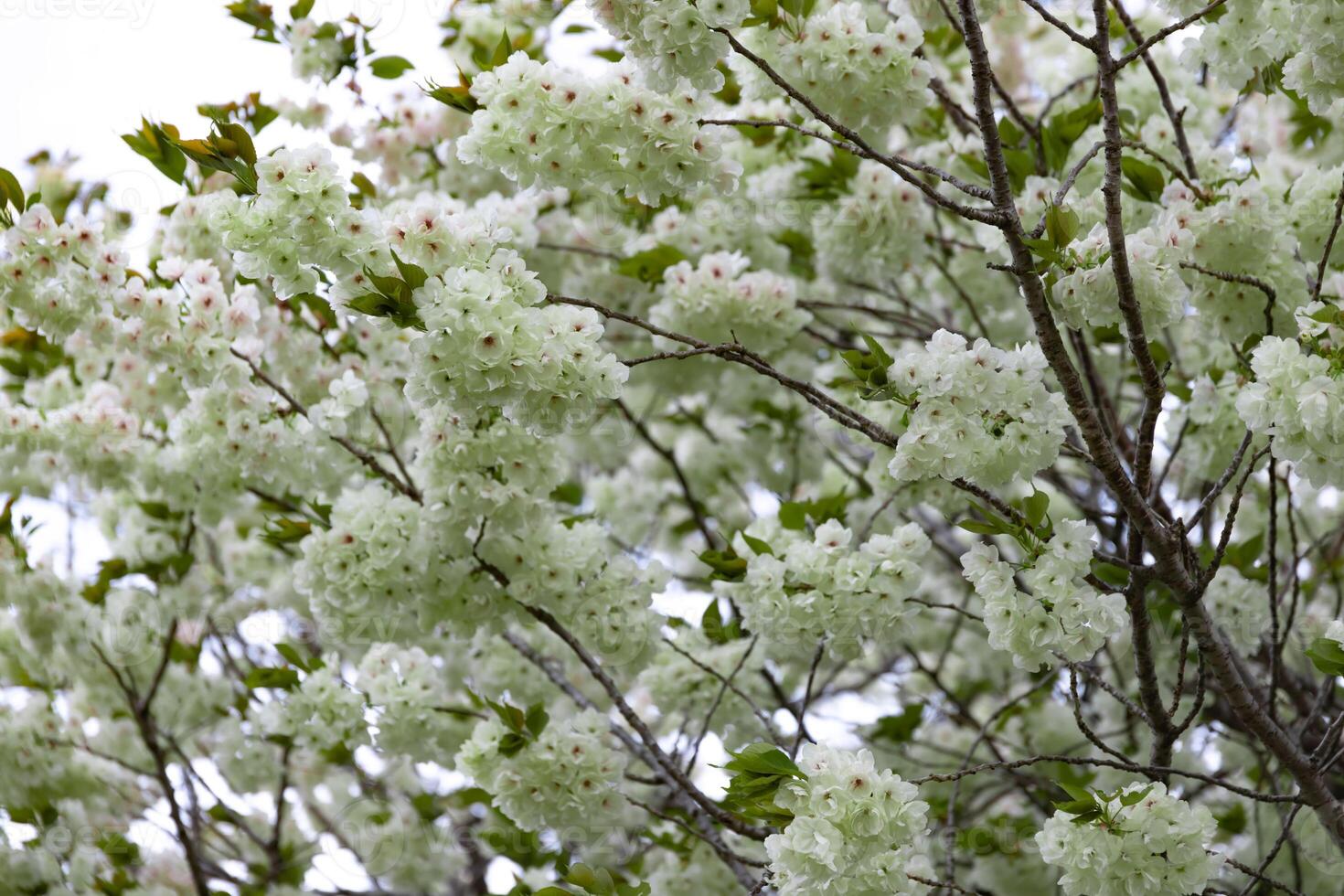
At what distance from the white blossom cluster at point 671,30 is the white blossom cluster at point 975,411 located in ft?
2.28

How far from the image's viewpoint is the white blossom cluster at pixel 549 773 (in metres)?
2.92

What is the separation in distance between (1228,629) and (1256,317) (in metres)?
0.91

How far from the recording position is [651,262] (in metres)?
3.60

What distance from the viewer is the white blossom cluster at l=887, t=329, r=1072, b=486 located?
2154mm

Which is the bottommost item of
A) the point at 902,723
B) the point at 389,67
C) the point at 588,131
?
the point at 902,723

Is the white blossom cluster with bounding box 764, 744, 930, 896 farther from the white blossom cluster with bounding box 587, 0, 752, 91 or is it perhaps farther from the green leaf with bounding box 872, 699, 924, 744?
the green leaf with bounding box 872, 699, 924, 744

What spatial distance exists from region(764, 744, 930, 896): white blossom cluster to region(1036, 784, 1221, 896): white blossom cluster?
0.87 feet

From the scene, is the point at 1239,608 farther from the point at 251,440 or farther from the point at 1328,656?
the point at 251,440

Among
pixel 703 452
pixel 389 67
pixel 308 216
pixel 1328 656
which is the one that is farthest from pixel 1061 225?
pixel 703 452

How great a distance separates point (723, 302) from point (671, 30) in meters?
1.33

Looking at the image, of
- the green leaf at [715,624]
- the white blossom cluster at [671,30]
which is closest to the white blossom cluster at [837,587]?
the green leaf at [715,624]

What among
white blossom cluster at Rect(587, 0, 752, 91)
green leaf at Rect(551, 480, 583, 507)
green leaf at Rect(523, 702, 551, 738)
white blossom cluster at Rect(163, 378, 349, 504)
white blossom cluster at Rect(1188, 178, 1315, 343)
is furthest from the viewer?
green leaf at Rect(551, 480, 583, 507)

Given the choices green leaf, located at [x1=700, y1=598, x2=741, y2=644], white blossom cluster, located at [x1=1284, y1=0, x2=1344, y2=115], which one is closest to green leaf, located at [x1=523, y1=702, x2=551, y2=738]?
green leaf, located at [x1=700, y1=598, x2=741, y2=644]

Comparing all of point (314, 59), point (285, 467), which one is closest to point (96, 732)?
point (285, 467)
